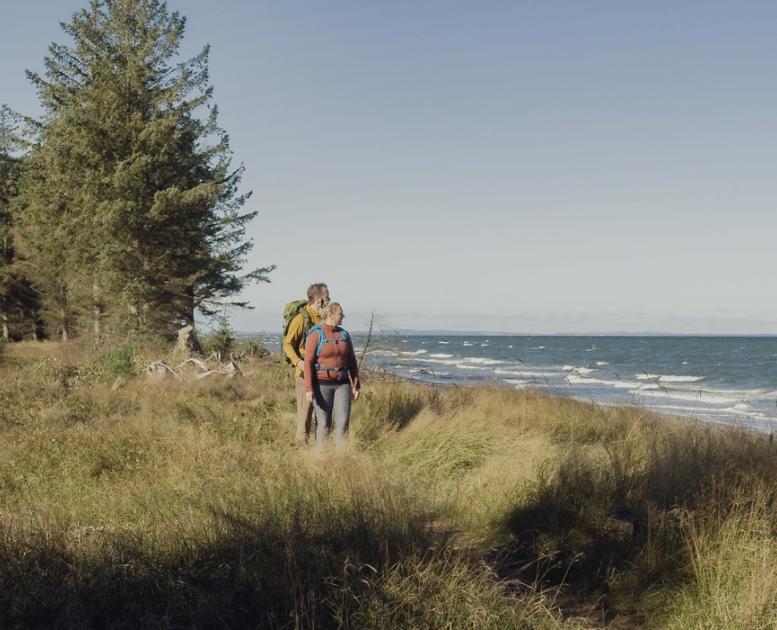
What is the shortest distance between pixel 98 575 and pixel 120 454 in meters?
3.90

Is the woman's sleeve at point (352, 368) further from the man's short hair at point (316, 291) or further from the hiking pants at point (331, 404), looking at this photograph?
the man's short hair at point (316, 291)

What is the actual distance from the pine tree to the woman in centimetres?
1504

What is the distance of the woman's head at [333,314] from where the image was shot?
7.94m

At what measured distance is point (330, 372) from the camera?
803 cm

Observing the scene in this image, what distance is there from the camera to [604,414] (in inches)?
459

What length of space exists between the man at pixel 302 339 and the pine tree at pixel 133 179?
46.7 ft

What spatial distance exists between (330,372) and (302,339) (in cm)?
89

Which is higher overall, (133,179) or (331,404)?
(133,179)

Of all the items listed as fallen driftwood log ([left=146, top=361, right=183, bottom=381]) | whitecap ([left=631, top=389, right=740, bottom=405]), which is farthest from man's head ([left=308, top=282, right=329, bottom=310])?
whitecap ([left=631, top=389, right=740, bottom=405])

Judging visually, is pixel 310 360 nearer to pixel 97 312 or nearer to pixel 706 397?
pixel 97 312

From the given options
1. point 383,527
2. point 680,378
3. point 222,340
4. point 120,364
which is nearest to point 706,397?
point 680,378

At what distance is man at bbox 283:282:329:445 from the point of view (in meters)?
8.58

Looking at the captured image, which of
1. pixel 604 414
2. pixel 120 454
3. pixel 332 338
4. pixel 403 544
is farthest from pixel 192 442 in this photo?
pixel 604 414

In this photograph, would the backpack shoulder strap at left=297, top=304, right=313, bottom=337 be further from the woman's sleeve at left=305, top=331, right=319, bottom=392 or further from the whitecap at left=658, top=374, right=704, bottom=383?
the whitecap at left=658, top=374, right=704, bottom=383
